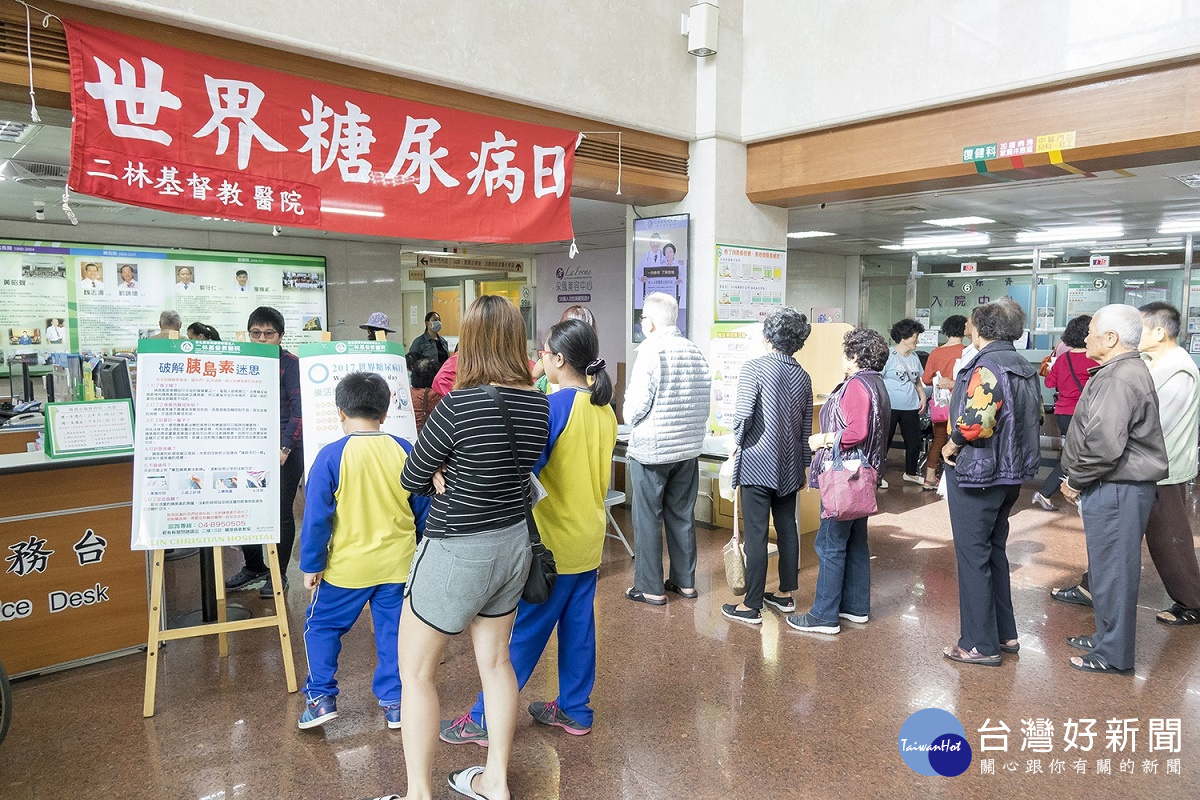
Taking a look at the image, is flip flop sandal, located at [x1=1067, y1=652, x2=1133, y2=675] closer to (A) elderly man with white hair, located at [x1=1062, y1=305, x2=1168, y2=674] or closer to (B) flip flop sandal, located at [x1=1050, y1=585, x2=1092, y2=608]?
(A) elderly man with white hair, located at [x1=1062, y1=305, x2=1168, y2=674]

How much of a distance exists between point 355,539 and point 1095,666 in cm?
314

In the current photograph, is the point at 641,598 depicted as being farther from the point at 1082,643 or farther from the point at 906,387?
the point at 906,387

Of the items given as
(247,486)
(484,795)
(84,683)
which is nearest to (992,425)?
(484,795)

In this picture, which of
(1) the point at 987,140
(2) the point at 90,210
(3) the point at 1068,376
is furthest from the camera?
(2) the point at 90,210

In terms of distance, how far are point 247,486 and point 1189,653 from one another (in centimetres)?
422

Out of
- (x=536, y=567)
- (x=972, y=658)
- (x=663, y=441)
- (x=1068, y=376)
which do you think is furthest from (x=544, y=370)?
(x=1068, y=376)

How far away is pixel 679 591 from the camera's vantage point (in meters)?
4.20

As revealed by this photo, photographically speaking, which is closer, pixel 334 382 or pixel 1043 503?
pixel 334 382

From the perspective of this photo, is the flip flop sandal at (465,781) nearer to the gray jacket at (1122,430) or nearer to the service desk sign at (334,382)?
the service desk sign at (334,382)

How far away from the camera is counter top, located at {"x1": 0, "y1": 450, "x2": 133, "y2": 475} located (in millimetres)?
3059

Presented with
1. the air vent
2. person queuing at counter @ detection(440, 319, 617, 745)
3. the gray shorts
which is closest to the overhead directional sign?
the air vent

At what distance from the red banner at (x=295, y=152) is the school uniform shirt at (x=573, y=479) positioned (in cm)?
210

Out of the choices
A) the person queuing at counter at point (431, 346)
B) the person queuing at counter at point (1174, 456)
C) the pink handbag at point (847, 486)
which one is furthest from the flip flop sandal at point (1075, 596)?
the person queuing at counter at point (431, 346)

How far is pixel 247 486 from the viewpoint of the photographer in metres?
2.98
